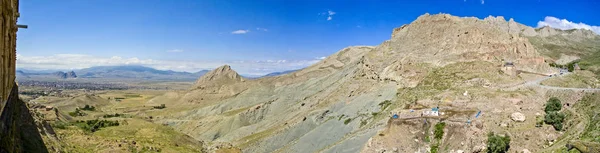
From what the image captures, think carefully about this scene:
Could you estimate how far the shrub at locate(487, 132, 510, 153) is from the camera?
98.5 feet

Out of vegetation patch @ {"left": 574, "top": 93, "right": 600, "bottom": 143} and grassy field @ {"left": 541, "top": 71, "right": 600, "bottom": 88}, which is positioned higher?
grassy field @ {"left": 541, "top": 71, "right": 600, "bottom": 88}

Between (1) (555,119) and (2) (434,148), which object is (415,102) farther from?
(1) (555,119)

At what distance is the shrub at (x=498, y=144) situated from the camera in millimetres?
30031

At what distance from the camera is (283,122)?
68000 millimetres

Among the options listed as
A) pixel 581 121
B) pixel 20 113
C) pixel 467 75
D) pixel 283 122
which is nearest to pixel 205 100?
pixel 283 122

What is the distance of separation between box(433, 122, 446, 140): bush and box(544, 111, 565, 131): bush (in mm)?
7878

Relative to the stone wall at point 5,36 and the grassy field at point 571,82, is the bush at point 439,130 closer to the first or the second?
the grassy field at point 571,82

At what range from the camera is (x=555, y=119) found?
32375 millimetres

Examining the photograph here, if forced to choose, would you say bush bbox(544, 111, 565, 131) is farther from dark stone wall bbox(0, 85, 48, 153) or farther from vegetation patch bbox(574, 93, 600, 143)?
dark stone wall bbox(0, 85, 48, 153)

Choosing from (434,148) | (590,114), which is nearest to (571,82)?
(590,114)

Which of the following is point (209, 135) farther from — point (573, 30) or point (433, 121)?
point (573, 30)

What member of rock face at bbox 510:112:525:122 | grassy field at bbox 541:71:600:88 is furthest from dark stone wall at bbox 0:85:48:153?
grassy field at bbox 541:71:600:88

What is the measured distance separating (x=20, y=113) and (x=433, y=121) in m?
32.3

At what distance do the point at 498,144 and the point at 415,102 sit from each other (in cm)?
1474
